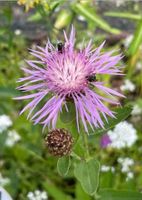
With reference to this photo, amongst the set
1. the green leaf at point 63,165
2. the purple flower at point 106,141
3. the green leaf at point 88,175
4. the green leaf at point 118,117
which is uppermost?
Answer: the green leaf at point 118,117

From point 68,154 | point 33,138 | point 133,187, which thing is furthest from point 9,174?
point 68,154

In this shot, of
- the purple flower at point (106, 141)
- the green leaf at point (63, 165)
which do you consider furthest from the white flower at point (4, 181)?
the green leaf at point (63, 165)

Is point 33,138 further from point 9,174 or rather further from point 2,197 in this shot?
point 2,197

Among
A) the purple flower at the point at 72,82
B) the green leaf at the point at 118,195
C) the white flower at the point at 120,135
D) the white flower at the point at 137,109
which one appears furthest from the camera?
the white flower at the point at 137,109

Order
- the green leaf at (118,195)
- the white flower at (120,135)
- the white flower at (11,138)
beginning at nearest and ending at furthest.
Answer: the green leaf at (118,195), the white flower at (120,135), the white flower at (11,138)

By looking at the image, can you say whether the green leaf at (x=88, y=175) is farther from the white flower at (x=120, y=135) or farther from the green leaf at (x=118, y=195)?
the white flower at (x=120, y=135)

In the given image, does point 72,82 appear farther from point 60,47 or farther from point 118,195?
point 118,195

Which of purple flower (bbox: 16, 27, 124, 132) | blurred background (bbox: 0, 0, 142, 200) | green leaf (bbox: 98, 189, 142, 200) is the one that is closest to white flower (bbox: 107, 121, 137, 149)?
→ blurred background (bbox: 0, 0, 142, 200)

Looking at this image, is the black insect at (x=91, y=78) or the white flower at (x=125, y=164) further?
the white flower at (x=125, y=164)
